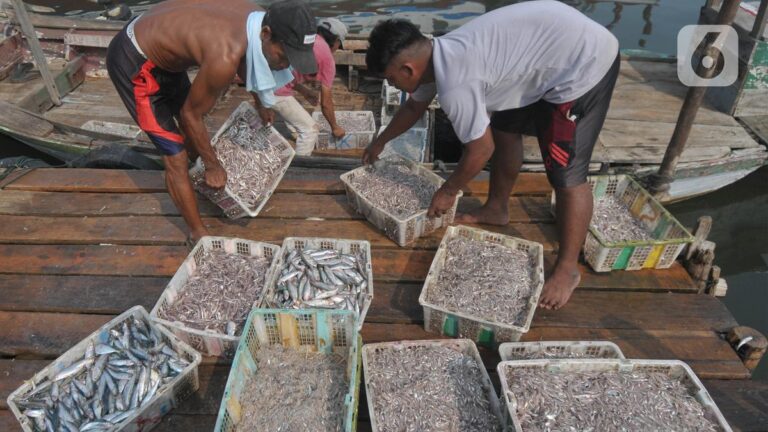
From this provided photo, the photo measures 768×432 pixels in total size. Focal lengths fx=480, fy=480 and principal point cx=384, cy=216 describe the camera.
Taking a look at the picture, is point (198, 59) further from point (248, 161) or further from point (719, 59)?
point (719, 59)

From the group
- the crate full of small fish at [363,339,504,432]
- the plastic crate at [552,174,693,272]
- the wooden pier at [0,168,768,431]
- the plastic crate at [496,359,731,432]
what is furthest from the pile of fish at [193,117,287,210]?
the plastic crate at [552,174,693,272]

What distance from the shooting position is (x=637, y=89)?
7.56m

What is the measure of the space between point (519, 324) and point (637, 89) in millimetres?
6196

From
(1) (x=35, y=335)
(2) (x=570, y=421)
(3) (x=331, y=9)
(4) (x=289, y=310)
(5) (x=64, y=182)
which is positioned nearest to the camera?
(2) (x=570, y=421)

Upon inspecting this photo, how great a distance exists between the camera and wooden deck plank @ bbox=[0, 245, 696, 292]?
3.55m

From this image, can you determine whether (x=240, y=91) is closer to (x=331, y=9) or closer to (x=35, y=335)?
(x=35, y=335)

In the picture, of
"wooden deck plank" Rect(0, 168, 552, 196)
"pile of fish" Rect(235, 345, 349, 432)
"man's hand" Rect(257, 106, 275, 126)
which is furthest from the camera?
"wooden deck plank" Rect(0, 168, 552, 196)

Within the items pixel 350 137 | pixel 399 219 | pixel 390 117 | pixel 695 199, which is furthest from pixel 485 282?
pixel 695 199

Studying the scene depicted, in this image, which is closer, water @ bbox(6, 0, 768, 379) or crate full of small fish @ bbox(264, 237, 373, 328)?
crate full of small fish @ bbox(264, 237, 373, 328)

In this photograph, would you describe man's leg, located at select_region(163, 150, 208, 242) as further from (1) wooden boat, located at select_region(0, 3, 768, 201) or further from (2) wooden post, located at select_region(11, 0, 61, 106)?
(2) wooden post, located at select_region(11, 0, 61, 106)

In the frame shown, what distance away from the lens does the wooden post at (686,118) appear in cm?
371

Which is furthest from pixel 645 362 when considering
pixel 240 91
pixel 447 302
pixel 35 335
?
pixel 240 91

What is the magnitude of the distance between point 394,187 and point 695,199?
18.6 feet

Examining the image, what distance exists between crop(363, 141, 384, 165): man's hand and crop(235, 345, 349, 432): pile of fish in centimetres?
189
